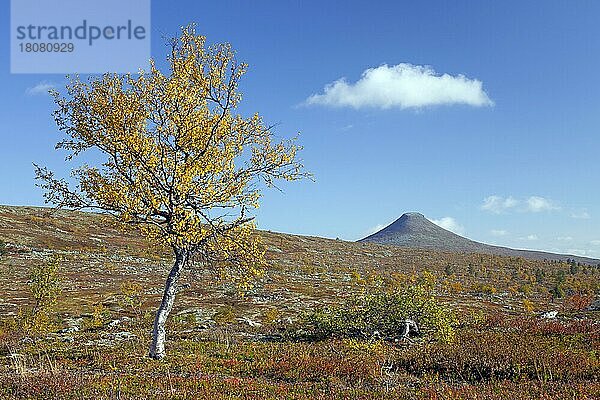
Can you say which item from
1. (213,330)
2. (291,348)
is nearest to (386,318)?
(291,348)

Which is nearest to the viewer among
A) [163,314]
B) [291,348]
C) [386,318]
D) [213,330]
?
[163,314]

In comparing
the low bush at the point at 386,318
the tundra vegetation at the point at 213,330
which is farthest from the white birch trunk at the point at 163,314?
the low bush at the point at 386,318

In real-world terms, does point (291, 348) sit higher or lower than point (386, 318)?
lower

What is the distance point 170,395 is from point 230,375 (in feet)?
12.7

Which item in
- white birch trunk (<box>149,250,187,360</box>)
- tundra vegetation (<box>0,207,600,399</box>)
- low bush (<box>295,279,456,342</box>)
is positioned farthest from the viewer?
low bush (<box>295,279,456,342</box>)

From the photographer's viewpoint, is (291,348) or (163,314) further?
(291,348)

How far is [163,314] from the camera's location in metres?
18.5

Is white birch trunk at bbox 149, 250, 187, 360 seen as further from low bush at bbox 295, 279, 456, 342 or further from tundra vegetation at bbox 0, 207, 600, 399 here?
low bush at bbox 295, 279, 456, 342

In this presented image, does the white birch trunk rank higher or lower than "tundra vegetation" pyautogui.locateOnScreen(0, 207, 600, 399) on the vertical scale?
higher

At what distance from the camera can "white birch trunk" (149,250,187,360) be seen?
60.1ft

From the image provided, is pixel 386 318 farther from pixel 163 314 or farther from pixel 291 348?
pixel 163 314

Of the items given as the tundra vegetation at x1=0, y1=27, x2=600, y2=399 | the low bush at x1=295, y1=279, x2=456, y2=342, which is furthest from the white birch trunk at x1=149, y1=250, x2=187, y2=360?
the low bush at x1=295, y1=279, x2=456, y2=342

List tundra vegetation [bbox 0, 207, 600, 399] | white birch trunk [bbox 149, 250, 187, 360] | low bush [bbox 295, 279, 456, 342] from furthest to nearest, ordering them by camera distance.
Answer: low bush [bbox 295, 279, 456, 342] < white birch trunk [bbox 149, 250, 187, 360] < tundra vegetation [bbox 0, 207, 600, 399]

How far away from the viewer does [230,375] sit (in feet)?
50.6
